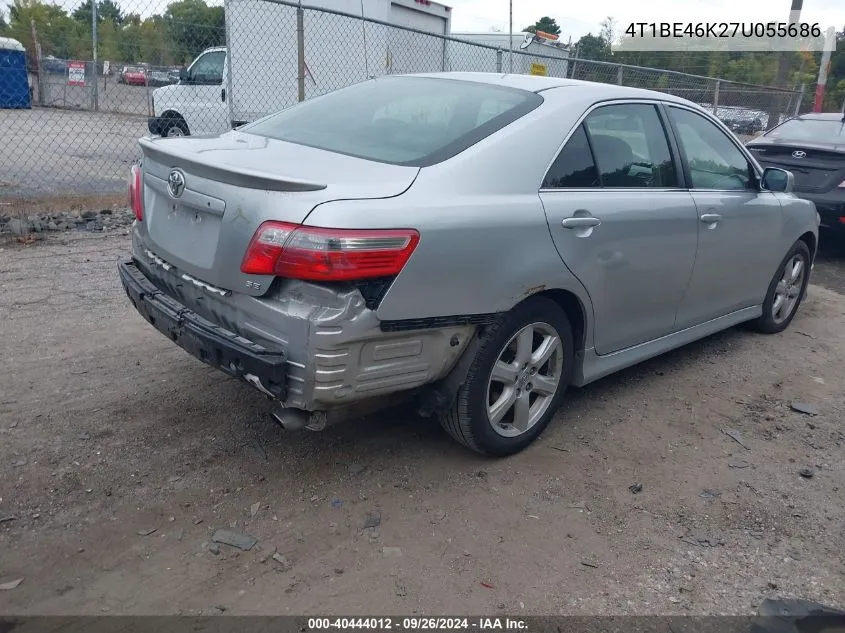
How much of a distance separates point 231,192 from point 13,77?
18.0m

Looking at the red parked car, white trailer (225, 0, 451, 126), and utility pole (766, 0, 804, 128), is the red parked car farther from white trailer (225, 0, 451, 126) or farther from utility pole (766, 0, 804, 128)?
utility pole (766, 0, 804, 128)

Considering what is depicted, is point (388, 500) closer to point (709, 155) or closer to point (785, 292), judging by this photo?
point (709, 155)

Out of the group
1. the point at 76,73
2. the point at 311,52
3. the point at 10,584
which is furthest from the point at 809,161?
the point at 76,73

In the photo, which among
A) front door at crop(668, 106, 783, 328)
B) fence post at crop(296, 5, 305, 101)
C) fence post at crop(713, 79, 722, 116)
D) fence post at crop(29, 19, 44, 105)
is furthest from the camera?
fence post at crop(29, 19, 44, 105)

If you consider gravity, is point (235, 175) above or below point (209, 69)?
below

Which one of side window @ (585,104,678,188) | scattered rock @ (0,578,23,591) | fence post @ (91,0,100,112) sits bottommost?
scattered rock @ (0,578,23,591)

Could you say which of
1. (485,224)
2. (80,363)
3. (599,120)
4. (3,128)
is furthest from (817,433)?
(3,128)

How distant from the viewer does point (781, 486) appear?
11.5 ft

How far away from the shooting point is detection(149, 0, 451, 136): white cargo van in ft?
34.0

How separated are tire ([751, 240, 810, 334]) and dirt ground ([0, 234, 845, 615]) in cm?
103

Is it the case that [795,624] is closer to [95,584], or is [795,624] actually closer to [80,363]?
[95,584]

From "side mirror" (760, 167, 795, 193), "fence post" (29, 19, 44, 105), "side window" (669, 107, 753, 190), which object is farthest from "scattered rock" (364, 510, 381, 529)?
"fence post" (29, 19, 44, 105)

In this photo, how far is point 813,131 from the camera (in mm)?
8875

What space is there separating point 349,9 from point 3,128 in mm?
7996
